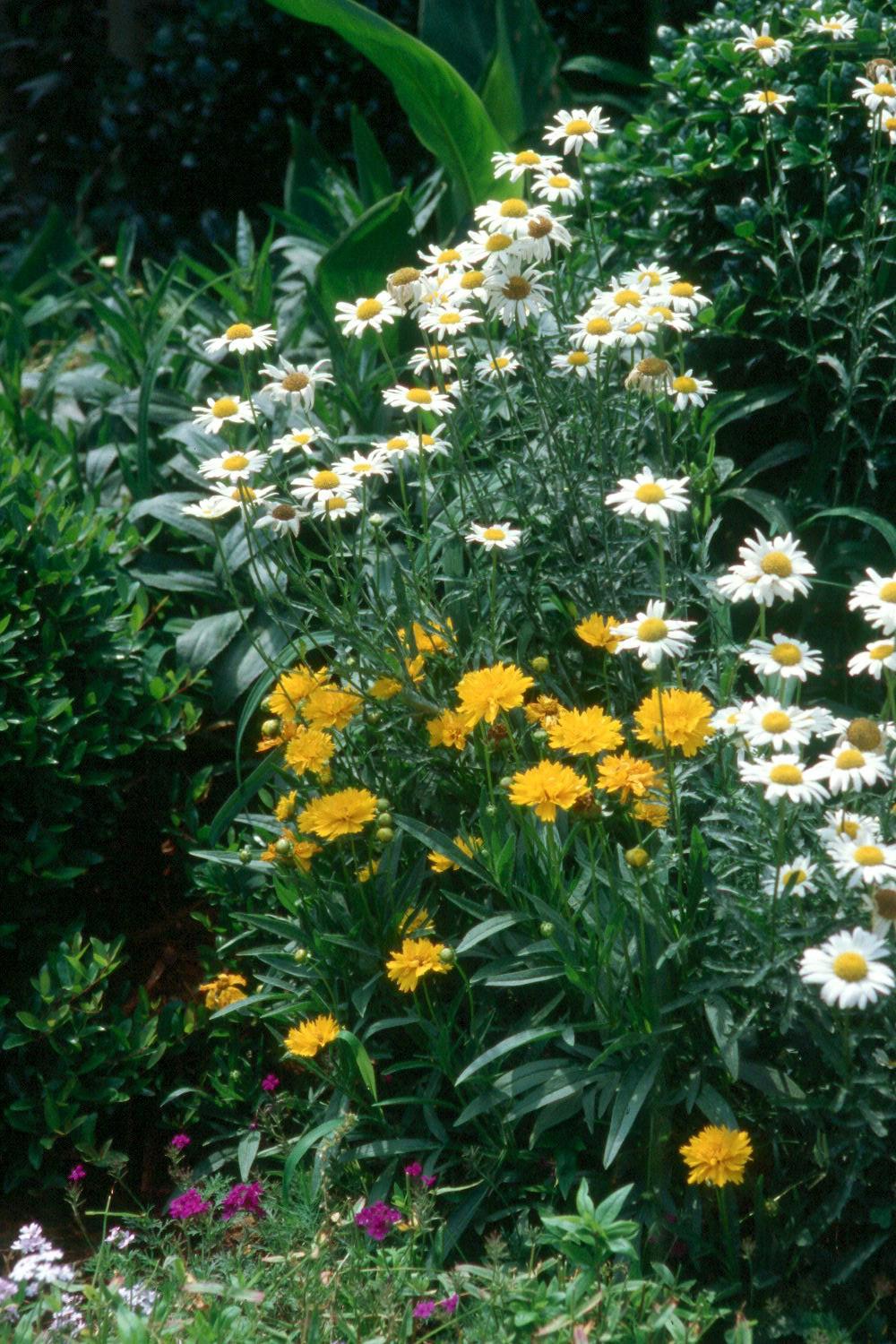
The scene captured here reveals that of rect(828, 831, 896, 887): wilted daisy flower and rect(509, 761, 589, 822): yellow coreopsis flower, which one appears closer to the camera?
rect(828, 831, 896, 887): wilted daisy flower

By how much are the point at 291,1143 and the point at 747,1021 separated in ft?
2.72

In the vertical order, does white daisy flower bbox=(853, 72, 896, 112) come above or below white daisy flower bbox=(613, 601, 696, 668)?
above

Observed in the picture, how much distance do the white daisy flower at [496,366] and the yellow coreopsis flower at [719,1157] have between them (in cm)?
127

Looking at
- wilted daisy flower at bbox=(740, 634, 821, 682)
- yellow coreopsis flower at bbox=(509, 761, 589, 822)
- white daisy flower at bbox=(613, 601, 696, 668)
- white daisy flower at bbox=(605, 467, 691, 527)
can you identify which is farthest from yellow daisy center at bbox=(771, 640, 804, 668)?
yellow coreopsis flower at bbox=(509, 761, 589, 822)

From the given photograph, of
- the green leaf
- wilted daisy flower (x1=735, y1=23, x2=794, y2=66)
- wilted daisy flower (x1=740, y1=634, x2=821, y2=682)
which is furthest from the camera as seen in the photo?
the green leaf

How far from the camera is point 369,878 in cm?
233

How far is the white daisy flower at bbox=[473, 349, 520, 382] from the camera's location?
239 cm

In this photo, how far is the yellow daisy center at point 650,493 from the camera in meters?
1.95

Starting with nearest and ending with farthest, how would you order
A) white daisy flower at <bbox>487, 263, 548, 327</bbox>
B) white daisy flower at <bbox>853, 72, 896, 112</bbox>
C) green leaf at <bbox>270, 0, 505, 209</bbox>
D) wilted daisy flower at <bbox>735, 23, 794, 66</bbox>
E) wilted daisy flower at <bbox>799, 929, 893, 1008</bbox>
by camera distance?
wilted daisy flower at <bbox>799, 929, 893, 1008</bbox> < white daisy flower at <bbox>487, 263, 548, 327</bbox> < white daisy flower at <bbox>853, 72, 896, 112</bbox> < wilted daisy flower at <bbox>735, 23, 794, 66</bbox> < green leaf at <bbox>270, 0, 505, 209</bbox>

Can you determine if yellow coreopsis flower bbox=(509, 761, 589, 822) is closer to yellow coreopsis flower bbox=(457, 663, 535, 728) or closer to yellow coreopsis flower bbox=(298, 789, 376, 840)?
yellow coreopsis flower bbox=(457, 663, 535, 728)

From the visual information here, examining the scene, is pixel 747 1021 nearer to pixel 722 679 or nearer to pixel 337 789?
pixel 722 679

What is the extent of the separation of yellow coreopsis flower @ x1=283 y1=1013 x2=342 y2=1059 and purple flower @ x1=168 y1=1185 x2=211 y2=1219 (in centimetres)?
26

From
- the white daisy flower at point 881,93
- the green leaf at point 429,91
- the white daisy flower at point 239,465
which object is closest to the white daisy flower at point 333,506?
the white daisy flower at point 239,465

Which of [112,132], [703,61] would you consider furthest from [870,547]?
[112,132]
